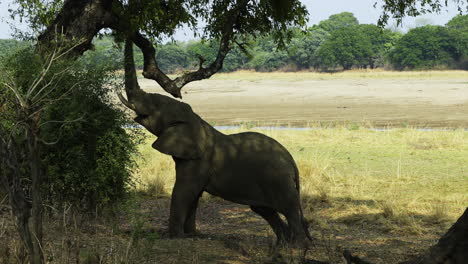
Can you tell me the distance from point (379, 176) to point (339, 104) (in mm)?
25406

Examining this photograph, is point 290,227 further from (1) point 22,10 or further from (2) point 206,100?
(2) point 206,100

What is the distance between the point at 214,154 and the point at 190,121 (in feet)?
2.08

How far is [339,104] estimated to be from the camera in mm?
41656

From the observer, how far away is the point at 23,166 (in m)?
9.13

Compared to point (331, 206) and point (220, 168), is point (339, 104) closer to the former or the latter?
point (331, 206)

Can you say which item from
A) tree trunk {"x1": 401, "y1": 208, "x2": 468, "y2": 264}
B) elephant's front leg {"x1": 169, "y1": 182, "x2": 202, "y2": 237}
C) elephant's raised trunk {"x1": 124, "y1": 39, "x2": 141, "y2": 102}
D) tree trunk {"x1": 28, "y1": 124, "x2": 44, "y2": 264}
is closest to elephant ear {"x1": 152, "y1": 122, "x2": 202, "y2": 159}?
elephant's front leg {"x1": 169, "y1": 182, "x2": 202, "y2": 237}

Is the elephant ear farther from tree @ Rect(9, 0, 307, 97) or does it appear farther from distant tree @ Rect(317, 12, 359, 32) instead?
distant tree @ Rect(317, 12, 359, 32)

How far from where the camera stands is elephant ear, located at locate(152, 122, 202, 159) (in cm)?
903

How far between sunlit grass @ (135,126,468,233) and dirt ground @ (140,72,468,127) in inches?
343

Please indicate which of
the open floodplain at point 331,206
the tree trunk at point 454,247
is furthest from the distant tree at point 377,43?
the tree trunk at point 454,247

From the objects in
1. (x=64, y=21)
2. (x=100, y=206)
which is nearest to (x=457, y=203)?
(x=100, y=206)

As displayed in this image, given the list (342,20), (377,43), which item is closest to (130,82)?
(377,43)

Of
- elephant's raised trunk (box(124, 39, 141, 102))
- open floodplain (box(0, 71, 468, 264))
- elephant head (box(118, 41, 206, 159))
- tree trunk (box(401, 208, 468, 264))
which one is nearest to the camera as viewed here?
tree trunk (box(401, 208, 468, 264))

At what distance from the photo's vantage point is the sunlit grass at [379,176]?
12.4 metres
